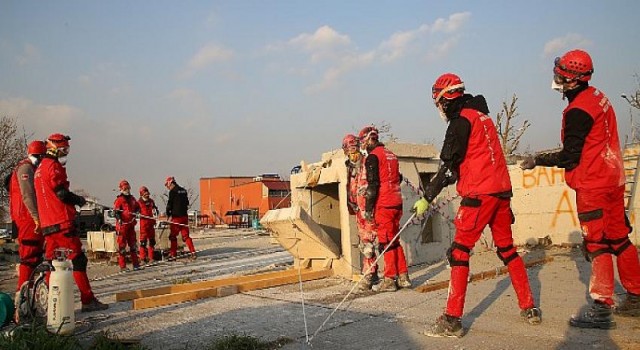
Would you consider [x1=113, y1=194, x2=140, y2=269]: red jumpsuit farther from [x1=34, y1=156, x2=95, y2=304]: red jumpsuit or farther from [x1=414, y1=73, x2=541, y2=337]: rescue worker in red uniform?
[x1=414, y1=73, x2=541, y2=337]: rescue worker in red uniform

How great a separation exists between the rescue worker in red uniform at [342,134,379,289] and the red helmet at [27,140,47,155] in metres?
4.24

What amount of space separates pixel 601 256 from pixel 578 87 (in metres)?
1.50

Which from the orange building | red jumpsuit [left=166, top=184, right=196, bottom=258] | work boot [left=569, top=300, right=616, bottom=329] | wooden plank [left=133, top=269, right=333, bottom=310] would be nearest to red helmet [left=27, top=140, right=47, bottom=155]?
wooden plank [left=133, top=269, right=333, bottom=310]

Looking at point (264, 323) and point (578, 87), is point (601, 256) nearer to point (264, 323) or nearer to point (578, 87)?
point (578, 87)

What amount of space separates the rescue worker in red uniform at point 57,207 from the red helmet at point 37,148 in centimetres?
59

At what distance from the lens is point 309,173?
30.2 feet

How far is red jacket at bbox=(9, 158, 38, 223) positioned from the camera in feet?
21.1

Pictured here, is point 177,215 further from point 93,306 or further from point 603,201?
point 603,201

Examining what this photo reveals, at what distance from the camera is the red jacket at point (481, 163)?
447cm

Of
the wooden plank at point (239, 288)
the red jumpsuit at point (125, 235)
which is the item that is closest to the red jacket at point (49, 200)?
the wooden plank at point (239, 288)

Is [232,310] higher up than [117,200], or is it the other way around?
[117,200]

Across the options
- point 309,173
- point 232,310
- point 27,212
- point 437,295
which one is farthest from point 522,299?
point 27,212

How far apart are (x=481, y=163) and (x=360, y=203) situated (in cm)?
290

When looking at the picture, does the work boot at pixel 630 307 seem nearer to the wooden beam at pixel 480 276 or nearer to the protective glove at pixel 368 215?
the wooden beam at pixel 480 276
